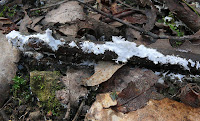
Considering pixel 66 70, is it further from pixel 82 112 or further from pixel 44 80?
pixel 82 112

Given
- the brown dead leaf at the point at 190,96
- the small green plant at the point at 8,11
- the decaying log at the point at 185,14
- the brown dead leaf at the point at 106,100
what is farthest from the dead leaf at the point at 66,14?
the brown dead leaf at the point at 190,96

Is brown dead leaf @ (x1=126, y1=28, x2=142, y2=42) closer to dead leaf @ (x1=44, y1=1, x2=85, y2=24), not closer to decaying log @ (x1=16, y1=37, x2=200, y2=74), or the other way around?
decaying log @ (x1=16, y1=37, x2=200, y2=74)

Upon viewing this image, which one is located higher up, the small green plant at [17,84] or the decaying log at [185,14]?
the decaying log at [185,14]

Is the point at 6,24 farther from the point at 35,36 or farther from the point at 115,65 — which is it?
the point at 115,65

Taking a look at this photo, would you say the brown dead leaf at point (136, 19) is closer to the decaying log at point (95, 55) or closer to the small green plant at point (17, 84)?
the decaying log at point (95, 55)

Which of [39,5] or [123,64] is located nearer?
[123,64]

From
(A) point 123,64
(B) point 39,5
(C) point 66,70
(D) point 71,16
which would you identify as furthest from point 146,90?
(B) point 39,5
